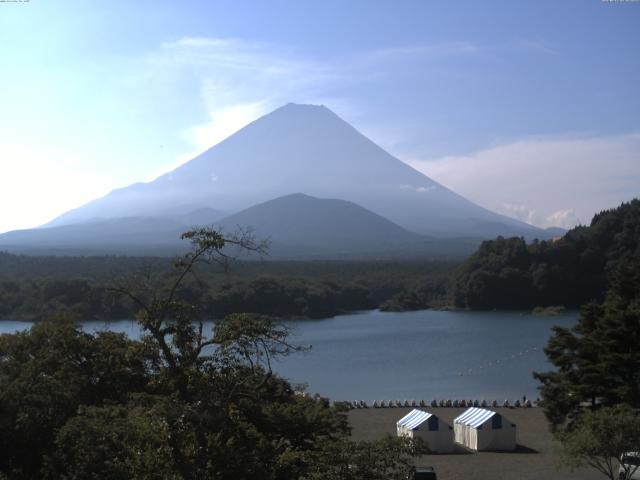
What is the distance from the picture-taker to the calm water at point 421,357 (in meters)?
16.7

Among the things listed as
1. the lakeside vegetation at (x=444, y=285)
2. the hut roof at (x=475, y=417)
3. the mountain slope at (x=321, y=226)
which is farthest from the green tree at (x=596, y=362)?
the mountain slope at (x=321, y=226)

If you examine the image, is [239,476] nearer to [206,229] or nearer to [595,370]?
[206,229]

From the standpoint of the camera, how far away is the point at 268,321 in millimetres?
4250

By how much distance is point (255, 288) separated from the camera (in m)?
32.4

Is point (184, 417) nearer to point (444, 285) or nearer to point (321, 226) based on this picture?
point (444, 285)

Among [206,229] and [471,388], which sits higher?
[206,229]

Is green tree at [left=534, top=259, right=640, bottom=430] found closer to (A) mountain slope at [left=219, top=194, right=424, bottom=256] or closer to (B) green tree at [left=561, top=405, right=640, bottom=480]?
(B) green tree at [left=561, top=405, right=640, bottom=480]

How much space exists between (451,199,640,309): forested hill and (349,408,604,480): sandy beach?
2148 centimetres

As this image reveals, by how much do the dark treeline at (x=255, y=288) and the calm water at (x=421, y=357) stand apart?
1.56m

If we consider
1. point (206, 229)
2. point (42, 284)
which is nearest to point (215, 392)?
point (206, 229)

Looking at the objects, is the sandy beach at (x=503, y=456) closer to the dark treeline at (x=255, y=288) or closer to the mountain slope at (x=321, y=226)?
the dark treeline at (x=255, y=288)

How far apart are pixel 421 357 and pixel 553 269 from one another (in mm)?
15128

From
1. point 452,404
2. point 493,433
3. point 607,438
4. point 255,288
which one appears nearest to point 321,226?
point 255,288

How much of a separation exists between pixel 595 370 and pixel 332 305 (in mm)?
24975
